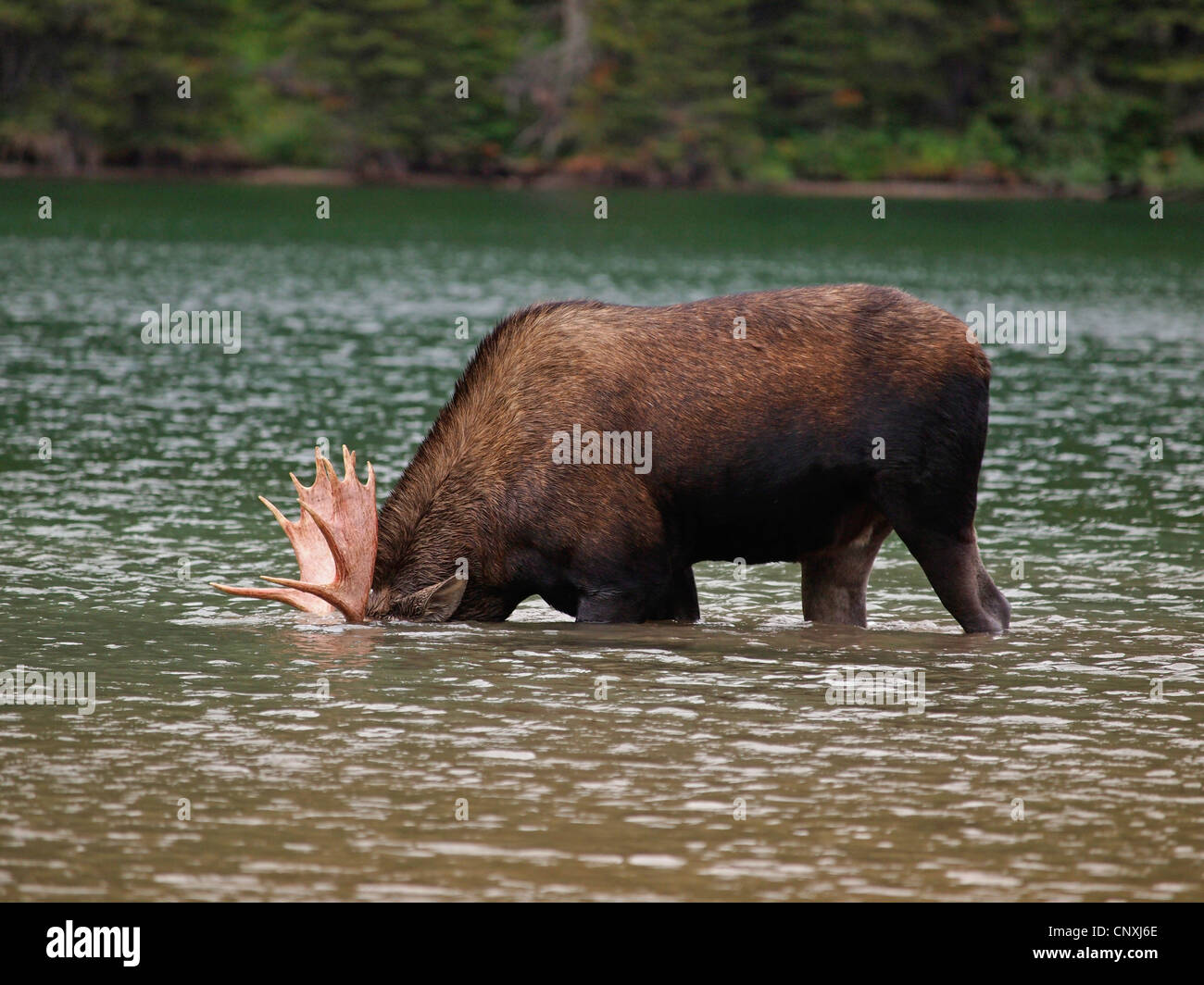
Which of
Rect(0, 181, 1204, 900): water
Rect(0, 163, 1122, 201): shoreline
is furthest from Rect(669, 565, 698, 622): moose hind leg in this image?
Rect(0, 163, 1122, 201): shoreline

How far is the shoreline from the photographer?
7806 centimetres

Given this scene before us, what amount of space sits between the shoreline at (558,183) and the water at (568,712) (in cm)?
5769

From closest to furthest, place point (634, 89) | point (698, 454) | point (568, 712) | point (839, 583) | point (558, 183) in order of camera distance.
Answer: point (568, 712), point (698, 454), point (839, 583), point (634, 89), point (558, 183)

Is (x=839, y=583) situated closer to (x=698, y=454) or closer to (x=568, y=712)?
(x=698, y=454)

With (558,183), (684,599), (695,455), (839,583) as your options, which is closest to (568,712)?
(695,455)

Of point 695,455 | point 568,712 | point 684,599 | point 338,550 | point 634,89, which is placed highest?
point 634,89

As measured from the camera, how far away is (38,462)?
1744 cm

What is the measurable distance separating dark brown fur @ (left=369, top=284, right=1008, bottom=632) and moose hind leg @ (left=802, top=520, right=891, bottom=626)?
1.30 ft

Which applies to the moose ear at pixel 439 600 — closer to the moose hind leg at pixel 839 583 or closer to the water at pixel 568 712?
the water at pixel 568 712

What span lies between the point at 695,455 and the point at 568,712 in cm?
183

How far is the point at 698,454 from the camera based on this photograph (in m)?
10.6

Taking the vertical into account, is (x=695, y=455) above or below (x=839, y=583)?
above

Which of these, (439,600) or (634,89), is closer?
(439,600)

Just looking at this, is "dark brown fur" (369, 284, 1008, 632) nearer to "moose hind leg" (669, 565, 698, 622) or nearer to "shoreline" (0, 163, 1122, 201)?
"moose hind leg" (669, 565, 698, 622)
